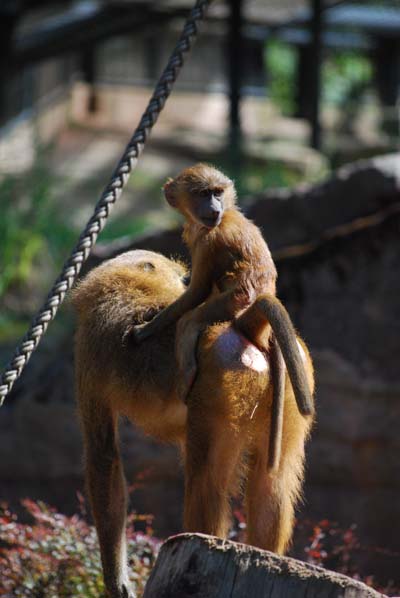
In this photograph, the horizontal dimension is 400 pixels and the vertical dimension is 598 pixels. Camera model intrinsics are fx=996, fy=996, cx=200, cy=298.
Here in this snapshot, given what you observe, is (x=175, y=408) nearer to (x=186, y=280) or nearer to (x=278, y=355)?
(x=278, y=355)

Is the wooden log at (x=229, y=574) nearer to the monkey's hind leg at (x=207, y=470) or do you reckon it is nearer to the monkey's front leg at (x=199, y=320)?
the monkey's hind leg at (x=207, y=470)

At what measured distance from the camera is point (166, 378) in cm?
411

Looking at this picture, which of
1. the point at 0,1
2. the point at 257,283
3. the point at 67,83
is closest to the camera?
the point at 257,283

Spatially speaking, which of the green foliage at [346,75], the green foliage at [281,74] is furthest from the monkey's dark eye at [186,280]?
the green foliage at [346,75]

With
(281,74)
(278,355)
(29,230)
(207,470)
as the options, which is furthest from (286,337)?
(281,74)

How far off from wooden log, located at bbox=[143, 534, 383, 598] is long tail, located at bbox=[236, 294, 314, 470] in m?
0.59

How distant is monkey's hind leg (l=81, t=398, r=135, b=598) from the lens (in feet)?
14.3

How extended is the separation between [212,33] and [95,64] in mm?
2354

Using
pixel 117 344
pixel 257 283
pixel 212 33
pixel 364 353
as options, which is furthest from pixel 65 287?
pixel 212 33

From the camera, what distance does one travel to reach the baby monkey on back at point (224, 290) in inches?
144

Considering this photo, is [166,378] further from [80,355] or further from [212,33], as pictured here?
[212,33]

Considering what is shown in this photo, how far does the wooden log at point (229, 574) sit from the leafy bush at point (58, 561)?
156 centimetres

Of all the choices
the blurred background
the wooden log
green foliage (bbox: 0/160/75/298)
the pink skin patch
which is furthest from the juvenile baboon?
green foliage (bbox: 0/160/75/298)

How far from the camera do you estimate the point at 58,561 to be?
15.8ft
